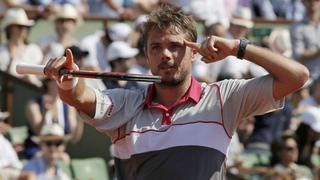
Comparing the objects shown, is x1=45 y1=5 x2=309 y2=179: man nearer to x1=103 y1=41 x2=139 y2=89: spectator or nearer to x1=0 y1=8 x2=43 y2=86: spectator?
x1=103 y1=41 x2=139 y2=89: spectator

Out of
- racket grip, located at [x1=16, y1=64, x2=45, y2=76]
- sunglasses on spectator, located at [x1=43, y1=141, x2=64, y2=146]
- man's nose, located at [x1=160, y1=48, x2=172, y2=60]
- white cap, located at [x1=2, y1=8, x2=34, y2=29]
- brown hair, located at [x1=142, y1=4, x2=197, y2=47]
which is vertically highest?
brown hair, located at [x1=142, y1=4, x2=197, y2=47]

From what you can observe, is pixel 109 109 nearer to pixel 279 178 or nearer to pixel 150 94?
pixel 150 94

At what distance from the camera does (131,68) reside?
1011cm

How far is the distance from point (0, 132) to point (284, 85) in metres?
5.05

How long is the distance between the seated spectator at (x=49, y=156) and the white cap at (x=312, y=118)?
2697 millimetres

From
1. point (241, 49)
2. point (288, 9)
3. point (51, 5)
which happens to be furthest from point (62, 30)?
point (241, 49)

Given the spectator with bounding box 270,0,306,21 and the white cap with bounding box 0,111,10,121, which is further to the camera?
the spectator with bounding box 270,0,306,21

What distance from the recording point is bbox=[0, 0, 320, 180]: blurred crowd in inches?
359

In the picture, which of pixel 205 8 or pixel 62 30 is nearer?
pixel 62 30

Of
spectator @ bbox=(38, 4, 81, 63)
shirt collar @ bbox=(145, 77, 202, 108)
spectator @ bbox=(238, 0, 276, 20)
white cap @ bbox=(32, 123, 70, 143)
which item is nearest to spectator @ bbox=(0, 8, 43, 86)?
spectator @ bbox=(38, 4, 81, 63)

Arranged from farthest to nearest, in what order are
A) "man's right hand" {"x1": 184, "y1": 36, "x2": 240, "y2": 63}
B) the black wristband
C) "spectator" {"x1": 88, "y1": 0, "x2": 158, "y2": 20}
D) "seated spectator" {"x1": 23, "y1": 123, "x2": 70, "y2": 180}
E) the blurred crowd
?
1. "spectator" {"x1": 88, "y1": 0, "x2": 158, "y2": 20}
2. the blurred crowd
3. "seated spectator" {"x1": 23, "y1": 123, "x2": 70, "y2": 180}
4. the black wristband
5. "man's right hand" {"x1": 184, "y1": 36, "x2": 240, "y2": 63}

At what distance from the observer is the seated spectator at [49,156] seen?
8.78m

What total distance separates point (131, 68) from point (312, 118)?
1.98 metres

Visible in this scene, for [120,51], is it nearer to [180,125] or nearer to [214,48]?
[180,125]
